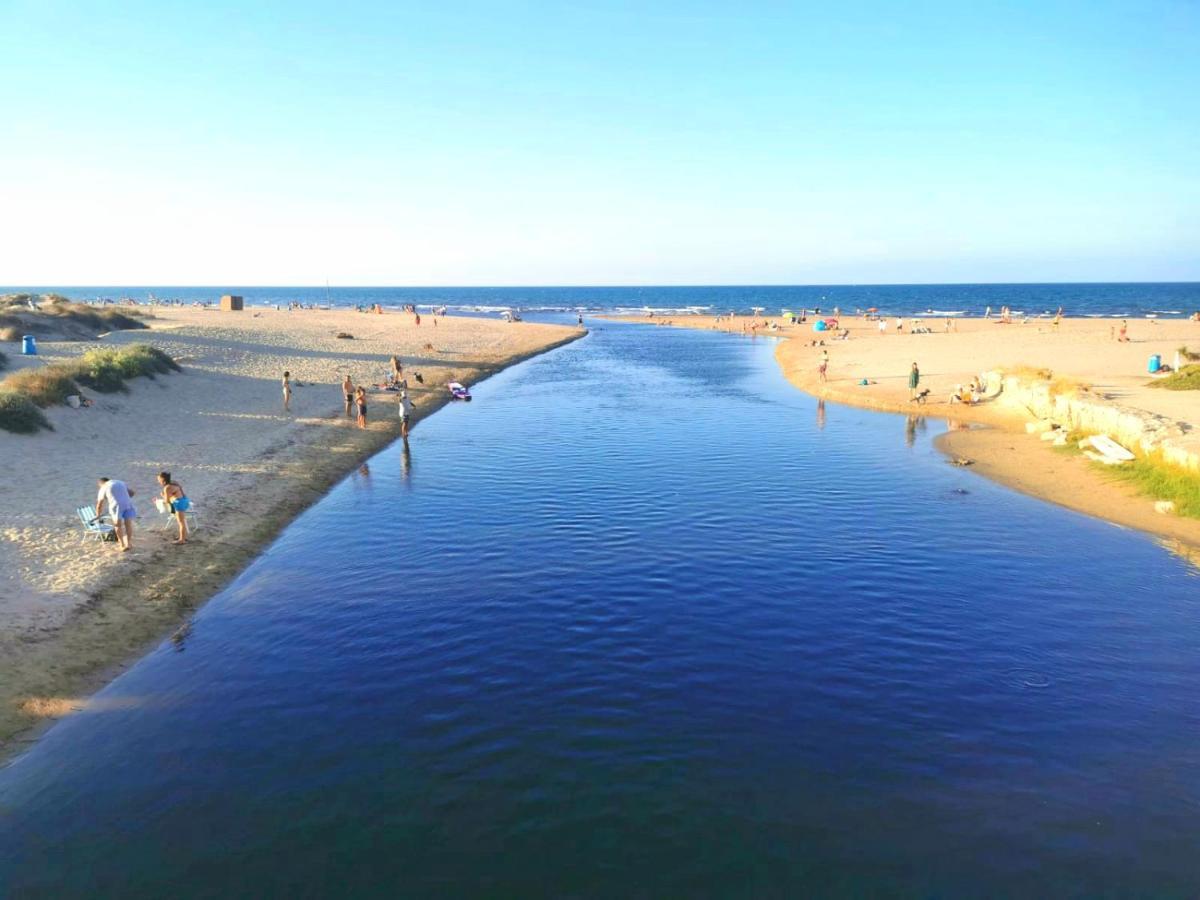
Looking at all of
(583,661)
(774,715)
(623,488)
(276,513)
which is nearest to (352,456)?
(276,513)

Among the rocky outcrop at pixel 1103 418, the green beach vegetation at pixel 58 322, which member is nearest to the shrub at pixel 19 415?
the green beach vegetation at pixel 58 322

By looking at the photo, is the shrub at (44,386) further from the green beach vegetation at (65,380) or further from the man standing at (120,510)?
the man standing at (120,510)

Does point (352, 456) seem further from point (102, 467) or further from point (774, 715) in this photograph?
point (774, 715)

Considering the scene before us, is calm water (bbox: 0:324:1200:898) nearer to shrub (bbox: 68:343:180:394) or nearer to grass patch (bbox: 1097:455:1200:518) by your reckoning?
grass patch (bbox: 1097:455:1200:518)

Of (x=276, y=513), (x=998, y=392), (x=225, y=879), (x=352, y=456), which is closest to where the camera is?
(x=225, y=879)

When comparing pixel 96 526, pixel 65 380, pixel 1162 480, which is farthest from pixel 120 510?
pixel 1162 480

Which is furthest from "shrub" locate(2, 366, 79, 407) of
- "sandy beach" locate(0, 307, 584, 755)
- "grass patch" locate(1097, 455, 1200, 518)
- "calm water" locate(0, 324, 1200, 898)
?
"grass patch" locate(1097, 455, 1200, 518)
